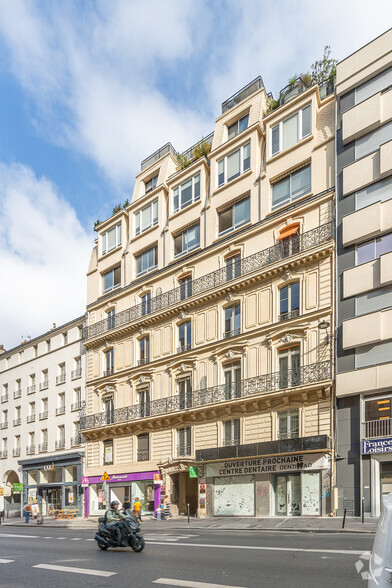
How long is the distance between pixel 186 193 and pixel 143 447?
1621 centimetres

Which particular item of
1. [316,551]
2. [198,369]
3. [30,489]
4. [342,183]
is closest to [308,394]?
[198,369]

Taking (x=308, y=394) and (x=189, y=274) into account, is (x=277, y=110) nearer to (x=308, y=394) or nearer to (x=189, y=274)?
(x=189, y=274)

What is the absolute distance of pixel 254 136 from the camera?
108 ft

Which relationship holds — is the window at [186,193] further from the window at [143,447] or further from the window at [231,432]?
the window at [143,447]

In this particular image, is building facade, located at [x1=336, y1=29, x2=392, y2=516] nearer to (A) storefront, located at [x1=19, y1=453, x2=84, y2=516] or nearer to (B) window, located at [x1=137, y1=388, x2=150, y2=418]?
(B) window, located at [x1=137, y1=388, x2=150, y2=418]

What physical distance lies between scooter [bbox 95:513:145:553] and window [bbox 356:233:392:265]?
1665 centimetres

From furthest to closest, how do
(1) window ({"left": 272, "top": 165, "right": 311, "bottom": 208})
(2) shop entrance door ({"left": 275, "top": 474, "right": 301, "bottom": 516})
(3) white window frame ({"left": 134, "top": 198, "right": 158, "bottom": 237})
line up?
(3) white window frame ({"left": 134, "top": 198, "right": 158, "bottom": 237}) < (1) window ({"left": 272, "top": 165, "right": 311, "bottom": 208}) < (2) shop entrance door ({"left": 275, "top": 474, "right": 301, "bottom": 516})

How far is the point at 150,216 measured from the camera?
130 feet

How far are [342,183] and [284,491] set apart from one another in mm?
14971

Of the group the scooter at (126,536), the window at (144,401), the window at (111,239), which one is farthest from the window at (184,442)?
the scooter at (126,536)

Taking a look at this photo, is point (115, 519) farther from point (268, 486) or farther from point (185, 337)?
point (185, 337)

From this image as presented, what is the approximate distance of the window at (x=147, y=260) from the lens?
38688 mm

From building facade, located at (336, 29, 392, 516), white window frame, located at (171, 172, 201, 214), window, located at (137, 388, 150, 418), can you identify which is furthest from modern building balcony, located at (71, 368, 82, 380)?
building facade, located at (336, 29, 392, 516)

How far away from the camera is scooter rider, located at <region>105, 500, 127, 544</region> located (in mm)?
13992
